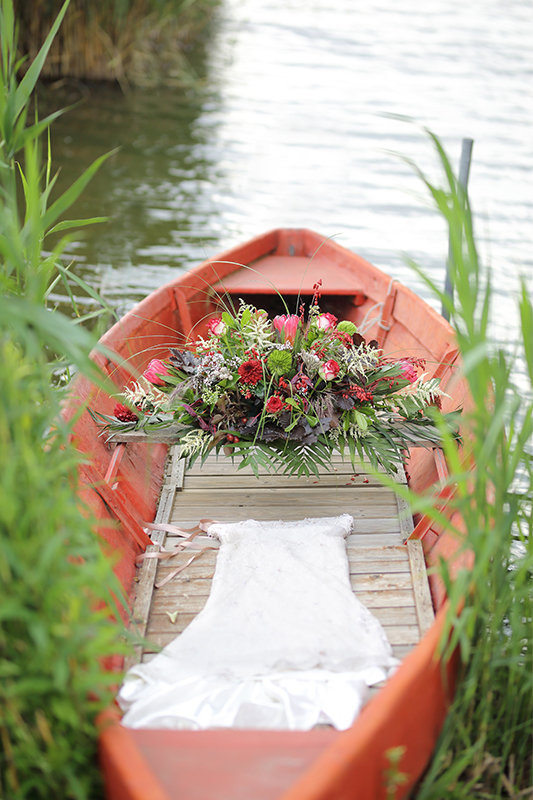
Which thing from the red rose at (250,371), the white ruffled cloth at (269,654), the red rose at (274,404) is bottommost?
the white ruffled cloth at (269,654)

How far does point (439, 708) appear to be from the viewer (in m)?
1.89

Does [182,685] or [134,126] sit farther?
[134,126]

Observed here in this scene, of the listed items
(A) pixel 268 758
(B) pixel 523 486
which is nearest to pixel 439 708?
(A) pixel 268 758

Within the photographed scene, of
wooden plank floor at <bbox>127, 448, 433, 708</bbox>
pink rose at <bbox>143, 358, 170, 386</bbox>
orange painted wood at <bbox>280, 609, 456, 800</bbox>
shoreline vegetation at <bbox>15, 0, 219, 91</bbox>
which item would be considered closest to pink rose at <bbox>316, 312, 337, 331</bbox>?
pink rose at <bbox>143, 358, 170, 386</bbox>

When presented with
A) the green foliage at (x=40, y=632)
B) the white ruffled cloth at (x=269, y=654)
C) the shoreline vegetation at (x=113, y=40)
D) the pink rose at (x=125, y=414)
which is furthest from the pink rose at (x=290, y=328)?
the shoreline vegetation at (x=113, y=40)

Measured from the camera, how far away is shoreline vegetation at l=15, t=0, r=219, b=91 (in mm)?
7734

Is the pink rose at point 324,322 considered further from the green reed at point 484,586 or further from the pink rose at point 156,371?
the green reed at point 484,586

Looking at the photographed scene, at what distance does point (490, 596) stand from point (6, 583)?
1.05m

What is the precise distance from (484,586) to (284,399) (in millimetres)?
923

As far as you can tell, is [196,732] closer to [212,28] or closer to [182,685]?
[182,685]

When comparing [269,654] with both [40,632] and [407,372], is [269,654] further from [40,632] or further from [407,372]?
[407,372]

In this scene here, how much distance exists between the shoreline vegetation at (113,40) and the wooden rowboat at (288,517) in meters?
4.60

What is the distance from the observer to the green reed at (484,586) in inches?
68.8

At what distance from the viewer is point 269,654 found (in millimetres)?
2125
